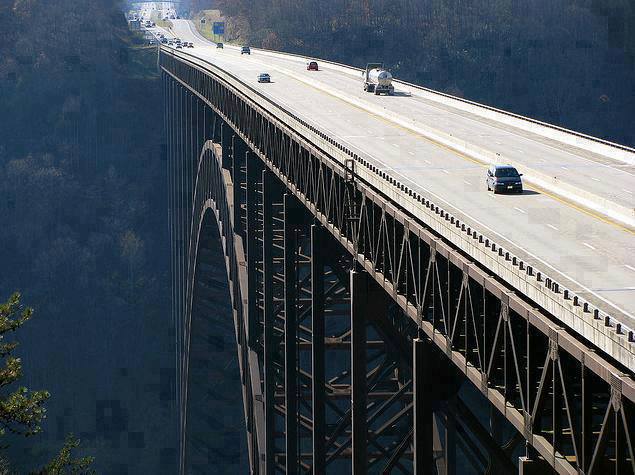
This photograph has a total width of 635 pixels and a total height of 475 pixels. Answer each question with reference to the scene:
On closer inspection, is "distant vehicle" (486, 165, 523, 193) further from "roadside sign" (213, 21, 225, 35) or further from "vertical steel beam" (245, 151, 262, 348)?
"roadside sign" (213, 21, 225, 35)

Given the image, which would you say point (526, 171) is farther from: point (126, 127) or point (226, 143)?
point (126, 127)

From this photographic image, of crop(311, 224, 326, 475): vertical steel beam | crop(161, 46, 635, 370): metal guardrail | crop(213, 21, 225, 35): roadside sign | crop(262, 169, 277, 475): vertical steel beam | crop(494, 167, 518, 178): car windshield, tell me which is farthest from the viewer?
crop(213, 21, 225, 35): roadside sign

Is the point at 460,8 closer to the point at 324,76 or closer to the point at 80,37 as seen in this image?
the point at 80,37

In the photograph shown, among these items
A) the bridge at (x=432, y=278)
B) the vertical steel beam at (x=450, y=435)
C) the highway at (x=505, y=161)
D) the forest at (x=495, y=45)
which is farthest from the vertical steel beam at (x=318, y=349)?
the forest at (x=495, y=45)

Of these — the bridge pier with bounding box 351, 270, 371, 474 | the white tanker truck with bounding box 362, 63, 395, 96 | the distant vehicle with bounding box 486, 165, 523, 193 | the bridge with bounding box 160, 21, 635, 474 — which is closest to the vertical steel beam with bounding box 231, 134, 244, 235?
the bridge with bounding box 160, 21, 635, 474

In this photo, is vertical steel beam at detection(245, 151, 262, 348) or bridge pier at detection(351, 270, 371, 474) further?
vertical steel beam at detection(245, 151, 262, 348)
